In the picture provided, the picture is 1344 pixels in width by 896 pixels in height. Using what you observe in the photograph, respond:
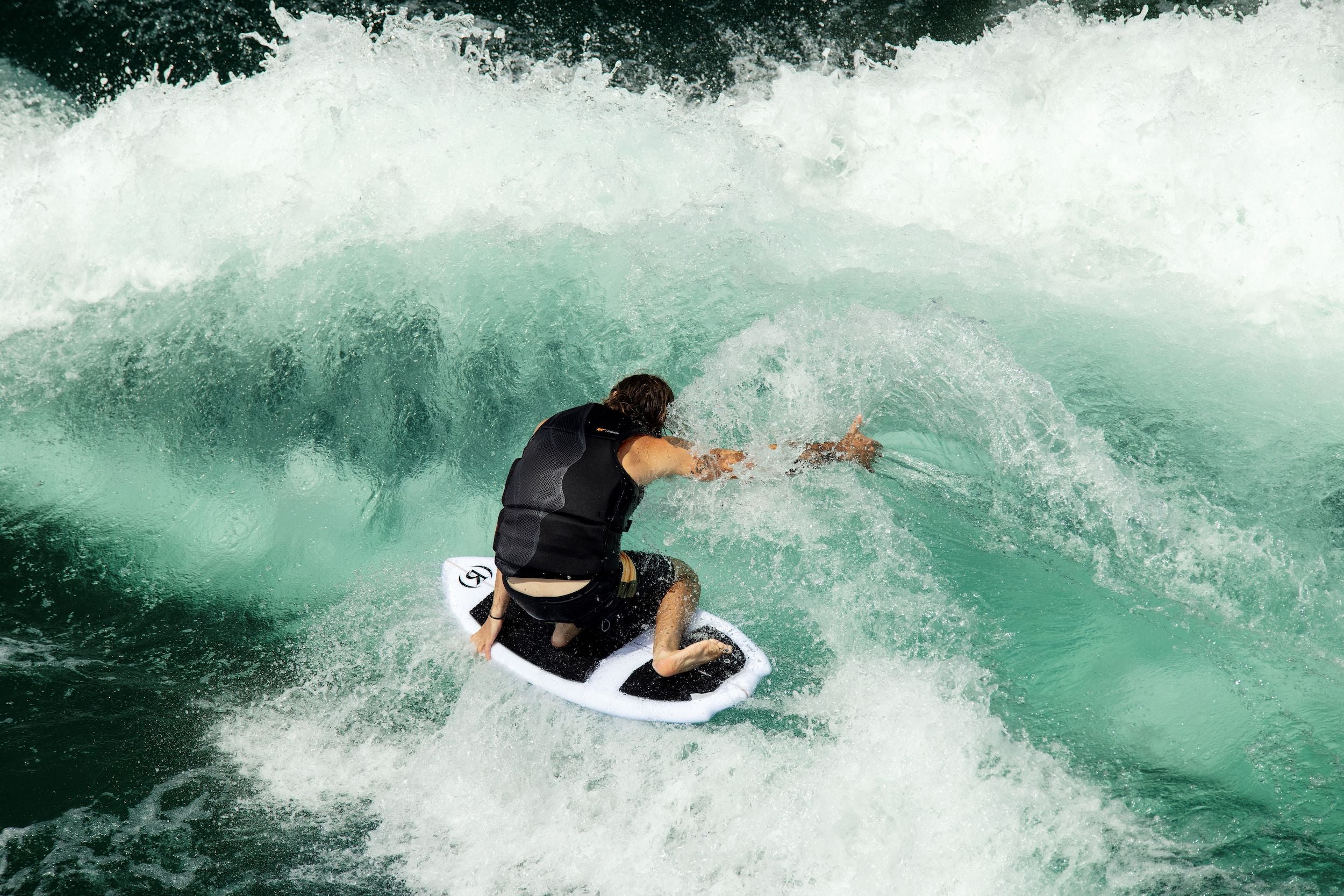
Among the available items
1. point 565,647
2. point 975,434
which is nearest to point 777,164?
point 975,434

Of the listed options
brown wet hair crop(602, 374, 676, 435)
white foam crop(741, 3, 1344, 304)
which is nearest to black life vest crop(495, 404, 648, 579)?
brown wet hair crop(602, 374, 676, 435)

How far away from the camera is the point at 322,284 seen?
6449 mm

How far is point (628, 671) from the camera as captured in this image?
14.8 feet

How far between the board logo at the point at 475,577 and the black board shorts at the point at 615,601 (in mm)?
706

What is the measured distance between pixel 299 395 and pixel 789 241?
3.67 m

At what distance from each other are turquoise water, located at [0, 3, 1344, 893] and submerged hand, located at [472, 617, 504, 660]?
0.56ft

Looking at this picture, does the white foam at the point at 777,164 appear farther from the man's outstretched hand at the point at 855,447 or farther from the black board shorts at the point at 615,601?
the black board shorts at the point at 615,601

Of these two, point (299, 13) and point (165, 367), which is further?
point (299, 13)

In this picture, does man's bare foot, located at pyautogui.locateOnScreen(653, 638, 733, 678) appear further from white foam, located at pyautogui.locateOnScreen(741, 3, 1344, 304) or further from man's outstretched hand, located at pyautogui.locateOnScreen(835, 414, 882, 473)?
white foam, located at pyautogui.locateOnScreen(741, 3, 1344, 304)

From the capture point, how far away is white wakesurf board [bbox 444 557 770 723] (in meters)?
4.35

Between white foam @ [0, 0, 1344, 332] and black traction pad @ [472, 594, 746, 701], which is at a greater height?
white foam @ [0, 0, 1344, 332]

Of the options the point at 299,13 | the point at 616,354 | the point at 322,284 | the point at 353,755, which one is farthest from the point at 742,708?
the point at 299,13

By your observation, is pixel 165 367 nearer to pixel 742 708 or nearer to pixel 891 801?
pixel 742 708

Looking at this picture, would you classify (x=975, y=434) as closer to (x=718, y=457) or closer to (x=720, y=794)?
(x=718, y=457)
